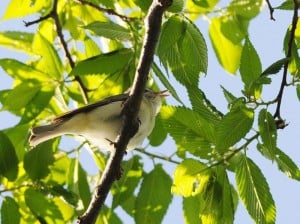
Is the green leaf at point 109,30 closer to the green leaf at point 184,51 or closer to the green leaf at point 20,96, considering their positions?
the green leaf at point 184,51

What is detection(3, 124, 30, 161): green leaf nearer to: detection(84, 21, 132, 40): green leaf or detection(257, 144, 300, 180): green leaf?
detection(84, 21, 132, 40): green leaf

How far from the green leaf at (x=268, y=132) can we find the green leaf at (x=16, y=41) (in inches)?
75.2

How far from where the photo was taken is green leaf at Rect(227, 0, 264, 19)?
3.72m

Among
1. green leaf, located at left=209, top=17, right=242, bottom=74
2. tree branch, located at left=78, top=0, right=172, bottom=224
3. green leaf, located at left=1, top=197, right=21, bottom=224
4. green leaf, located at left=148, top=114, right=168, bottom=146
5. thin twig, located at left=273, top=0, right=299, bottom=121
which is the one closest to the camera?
tree branch, located at left=78, top=0, right=172, bottom=224

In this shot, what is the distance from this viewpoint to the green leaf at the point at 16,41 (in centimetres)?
412

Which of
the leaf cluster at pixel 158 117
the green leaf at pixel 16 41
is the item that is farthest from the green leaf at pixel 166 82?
the green leaf at pixel 16 41

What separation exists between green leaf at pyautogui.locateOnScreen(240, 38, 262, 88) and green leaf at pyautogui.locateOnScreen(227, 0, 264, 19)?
2.91 feet

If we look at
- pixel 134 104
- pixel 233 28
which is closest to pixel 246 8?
pixel 233 28

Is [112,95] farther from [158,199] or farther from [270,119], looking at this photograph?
[270,119]

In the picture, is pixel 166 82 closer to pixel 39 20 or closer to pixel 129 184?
pixel 129 184

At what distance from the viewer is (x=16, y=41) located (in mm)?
4141

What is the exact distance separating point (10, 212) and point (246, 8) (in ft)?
5.38

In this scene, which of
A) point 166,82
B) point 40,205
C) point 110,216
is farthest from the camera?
point 110,216

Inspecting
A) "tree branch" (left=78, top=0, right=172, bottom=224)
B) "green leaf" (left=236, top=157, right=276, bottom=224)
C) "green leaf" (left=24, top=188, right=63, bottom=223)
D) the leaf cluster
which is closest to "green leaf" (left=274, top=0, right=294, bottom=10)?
the leaf cluster
